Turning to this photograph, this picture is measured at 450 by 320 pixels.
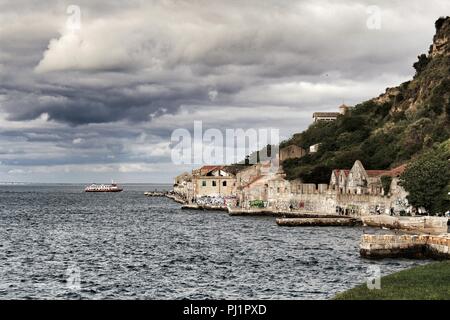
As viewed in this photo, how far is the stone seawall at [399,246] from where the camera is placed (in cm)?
5584

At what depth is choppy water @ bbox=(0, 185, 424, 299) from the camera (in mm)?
41781

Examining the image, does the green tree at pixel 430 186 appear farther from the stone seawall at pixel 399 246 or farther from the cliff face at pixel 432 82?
the cliff face at pixel 432 82

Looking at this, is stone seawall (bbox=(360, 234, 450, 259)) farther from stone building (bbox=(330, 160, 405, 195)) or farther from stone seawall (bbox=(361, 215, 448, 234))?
stone building (bbox=(330, 160, 405, 195))

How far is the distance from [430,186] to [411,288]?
189 feet

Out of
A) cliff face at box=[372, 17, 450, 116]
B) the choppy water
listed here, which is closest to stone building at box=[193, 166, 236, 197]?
cliff face at box=[372, 17, 450, 116]

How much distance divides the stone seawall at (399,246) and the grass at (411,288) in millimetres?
16094

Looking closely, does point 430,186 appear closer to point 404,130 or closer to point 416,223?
point 416,223

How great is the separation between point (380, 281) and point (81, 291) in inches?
754

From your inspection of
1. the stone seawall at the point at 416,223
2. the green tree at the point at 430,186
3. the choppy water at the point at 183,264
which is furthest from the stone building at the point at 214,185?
the green tree at the point at 430,186

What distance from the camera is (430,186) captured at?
8738 centimetres

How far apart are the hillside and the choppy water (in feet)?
197

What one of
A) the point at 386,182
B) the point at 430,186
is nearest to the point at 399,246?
the point at 430,186
